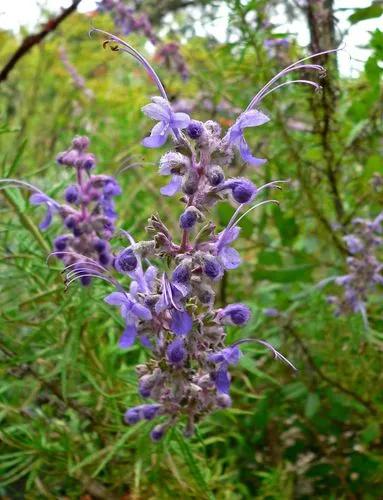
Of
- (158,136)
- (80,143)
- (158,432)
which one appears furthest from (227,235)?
(80,143)

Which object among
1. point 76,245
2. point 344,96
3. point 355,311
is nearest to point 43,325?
point 76,245

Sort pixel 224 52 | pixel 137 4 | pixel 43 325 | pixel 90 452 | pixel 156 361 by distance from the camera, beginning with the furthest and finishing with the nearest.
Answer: pixel 137 4 < pixel 224 52 < pixel 90 452 < pixel 43 325 < pixel 156 361

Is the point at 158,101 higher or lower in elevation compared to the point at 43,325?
higher

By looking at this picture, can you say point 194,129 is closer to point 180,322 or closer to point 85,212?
point 180,322

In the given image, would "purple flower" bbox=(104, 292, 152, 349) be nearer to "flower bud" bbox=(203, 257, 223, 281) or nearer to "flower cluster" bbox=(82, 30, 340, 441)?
"flower cluster" bbox=(82, 30, 340, 441)

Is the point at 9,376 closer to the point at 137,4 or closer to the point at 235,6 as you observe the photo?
the point at 235,6

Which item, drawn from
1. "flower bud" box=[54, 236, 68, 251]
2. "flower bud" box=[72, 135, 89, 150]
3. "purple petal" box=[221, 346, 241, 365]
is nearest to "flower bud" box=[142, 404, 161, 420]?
"purple petal" box=[221, 346, 241, 365]

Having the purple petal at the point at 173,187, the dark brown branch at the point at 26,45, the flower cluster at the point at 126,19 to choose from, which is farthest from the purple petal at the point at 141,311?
the flower cluster at the point at 126,19
